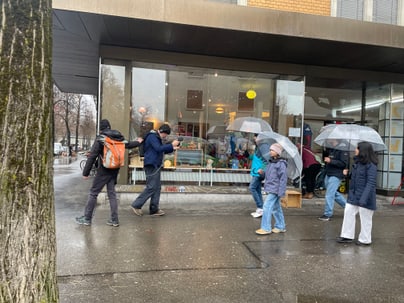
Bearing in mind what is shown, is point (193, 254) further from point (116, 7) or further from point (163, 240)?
point (116, 7)

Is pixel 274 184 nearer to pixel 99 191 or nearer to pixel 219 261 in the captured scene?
pixel 219 261

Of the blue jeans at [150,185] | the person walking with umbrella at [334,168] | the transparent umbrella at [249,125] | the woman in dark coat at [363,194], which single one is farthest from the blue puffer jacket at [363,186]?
the blue jeans at [150,185]

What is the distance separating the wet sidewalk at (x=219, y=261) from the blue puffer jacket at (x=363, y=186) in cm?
70

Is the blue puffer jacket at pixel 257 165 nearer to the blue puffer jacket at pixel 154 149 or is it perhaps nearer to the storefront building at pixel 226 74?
the blue puffer jacket at pixel 154 149

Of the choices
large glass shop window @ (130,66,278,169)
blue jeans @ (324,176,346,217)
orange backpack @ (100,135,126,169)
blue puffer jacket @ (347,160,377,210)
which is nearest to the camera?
blue puffer jacket @ (347,160,377,210)

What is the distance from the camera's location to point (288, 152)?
5785 millimetres

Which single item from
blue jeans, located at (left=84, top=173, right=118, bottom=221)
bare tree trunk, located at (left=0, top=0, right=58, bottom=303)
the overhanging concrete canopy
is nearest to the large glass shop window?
the overhanging concrete canopy

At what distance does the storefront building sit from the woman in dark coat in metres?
3.13

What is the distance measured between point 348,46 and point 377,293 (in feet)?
18.8

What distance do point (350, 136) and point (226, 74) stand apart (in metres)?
4.31

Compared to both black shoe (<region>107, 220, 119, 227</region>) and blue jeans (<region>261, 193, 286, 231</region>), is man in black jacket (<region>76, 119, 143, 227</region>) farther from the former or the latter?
blue jeans (<region>261, 193, 286, 231</region>)

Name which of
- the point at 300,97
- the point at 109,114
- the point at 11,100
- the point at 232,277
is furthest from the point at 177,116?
the point at 11,100

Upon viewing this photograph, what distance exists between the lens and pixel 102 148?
5766mm

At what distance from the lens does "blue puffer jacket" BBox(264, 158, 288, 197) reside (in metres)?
5.55
